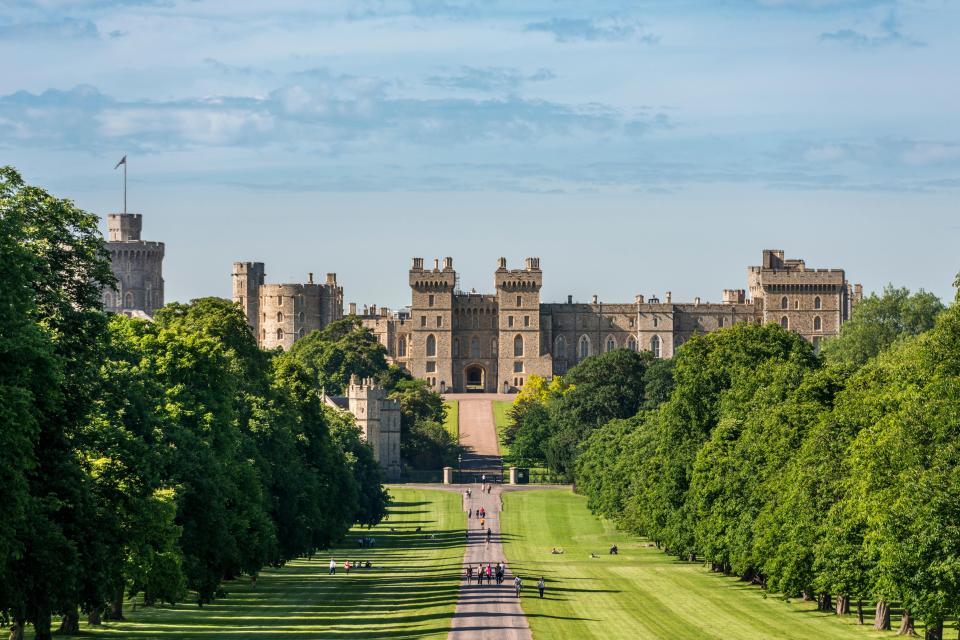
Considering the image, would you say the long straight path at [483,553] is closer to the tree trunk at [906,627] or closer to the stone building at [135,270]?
the tree trunk at [906,627]

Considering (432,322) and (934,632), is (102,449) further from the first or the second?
(432,322)

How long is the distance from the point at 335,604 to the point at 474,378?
12567cm

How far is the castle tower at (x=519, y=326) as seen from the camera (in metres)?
172

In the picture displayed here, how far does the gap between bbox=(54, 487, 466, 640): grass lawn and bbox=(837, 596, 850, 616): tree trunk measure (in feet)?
34.5

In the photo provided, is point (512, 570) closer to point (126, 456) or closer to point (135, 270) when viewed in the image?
point (126, 456)

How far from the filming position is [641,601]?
53.6 metres

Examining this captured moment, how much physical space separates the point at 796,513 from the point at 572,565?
73.1 feet

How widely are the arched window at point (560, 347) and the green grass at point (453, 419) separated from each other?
67.5 ft

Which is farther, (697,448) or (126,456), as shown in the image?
(697,448)

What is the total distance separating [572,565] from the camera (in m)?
70.5

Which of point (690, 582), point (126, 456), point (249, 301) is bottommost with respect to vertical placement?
point (690, 582)

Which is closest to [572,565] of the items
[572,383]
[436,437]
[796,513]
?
[796,513]

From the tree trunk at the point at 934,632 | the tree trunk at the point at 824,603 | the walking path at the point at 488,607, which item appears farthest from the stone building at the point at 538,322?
the tree trunk at the point at 934,632

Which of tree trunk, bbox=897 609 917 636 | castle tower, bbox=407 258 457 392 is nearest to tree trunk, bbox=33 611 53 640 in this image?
tree trunk, bbox=897 609 917 636
